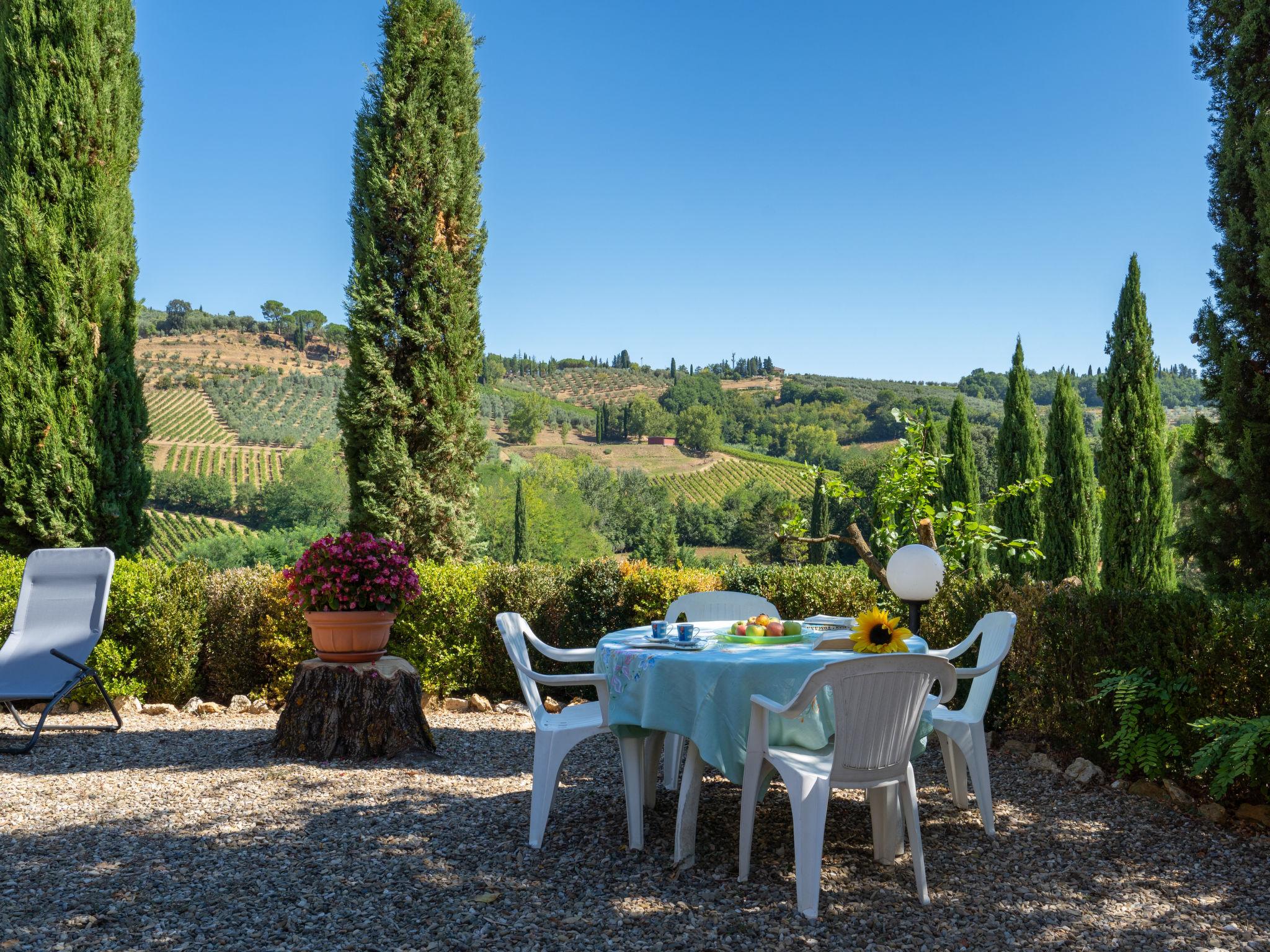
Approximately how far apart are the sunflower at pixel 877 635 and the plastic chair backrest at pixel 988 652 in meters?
0.49

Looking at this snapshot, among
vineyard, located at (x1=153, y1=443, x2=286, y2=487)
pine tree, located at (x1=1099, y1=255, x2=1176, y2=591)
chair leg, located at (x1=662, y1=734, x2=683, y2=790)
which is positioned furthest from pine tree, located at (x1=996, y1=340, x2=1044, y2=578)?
vineyard, located at (x1=153, y1=443, x2=286, y2=487)

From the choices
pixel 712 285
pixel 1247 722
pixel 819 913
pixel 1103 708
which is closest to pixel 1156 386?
pixel 1103 708

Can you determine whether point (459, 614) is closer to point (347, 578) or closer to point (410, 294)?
point (347, 578)

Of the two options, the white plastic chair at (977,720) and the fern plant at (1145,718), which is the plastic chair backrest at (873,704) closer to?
the white plastic chair at (977,720)

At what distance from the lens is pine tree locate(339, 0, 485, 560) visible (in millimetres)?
6676

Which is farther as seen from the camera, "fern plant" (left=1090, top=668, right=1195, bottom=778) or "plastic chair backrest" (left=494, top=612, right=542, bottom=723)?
"fern plant" (left=1090, top=668, right=1195, bottom=778)

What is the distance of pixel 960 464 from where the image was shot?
15.5m

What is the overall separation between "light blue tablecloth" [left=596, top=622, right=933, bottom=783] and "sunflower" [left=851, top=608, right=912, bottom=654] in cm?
7

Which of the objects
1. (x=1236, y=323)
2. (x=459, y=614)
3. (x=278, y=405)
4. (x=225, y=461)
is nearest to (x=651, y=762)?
(x=459, y=614)

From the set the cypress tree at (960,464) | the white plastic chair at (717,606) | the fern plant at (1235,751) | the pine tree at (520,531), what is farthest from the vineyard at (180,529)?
the fern plant at (1235,751)

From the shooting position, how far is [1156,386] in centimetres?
973

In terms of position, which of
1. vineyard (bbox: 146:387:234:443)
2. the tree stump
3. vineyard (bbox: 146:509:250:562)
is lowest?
A: vineyard (bbox: 146:509:250:562)

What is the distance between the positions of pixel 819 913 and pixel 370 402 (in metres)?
5.45

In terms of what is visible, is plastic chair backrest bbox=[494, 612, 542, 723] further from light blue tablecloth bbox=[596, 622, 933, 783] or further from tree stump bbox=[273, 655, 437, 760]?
tree stump bbox=[273, 655, 437, 760]
